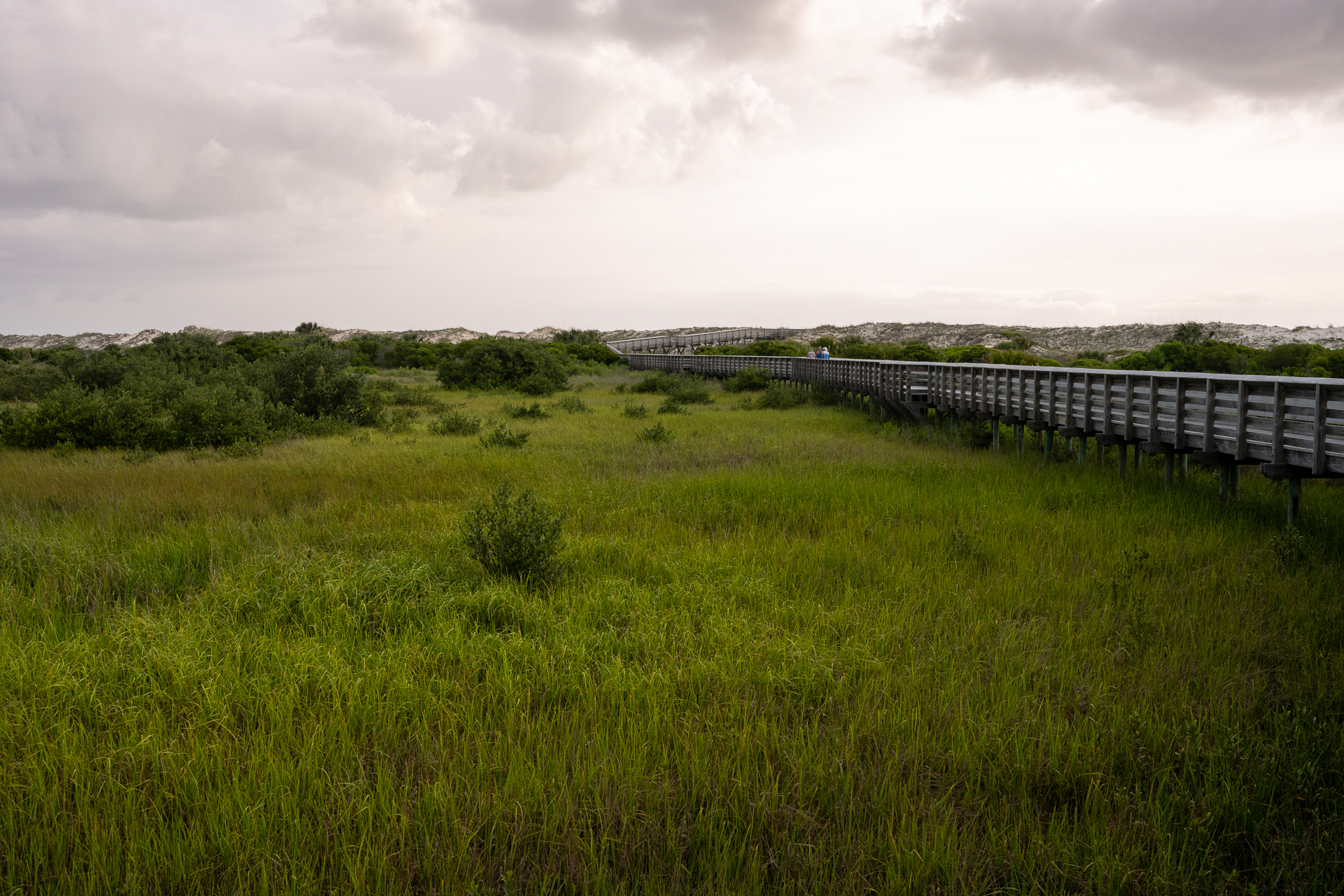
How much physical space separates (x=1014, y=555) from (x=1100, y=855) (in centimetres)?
505

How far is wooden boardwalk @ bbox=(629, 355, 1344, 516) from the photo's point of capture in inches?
357

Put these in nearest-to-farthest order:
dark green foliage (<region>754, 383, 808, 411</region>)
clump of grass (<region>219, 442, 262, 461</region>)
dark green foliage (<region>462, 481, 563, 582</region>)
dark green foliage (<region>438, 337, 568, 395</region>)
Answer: dark green foliage (<region>462, 481, 563, 582</region>), clump of grass (<region>219, 442, 262, 461</region>), dark green foliage (<region>754, 383, 808, 411</region>), dark green foliage (<region>438, 337, 568, 395</region>)

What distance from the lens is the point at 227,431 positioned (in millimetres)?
16734

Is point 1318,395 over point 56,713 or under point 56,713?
over

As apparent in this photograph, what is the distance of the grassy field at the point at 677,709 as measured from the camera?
3.34 m

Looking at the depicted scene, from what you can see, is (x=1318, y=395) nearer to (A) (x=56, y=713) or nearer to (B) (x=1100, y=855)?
(B) (x=1100, y=855)

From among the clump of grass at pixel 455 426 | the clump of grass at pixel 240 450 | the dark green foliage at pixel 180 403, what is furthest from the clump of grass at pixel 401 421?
the clump of grass at pixel 240 450

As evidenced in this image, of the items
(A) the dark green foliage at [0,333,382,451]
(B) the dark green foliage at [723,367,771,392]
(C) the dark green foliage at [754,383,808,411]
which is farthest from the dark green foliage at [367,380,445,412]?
(B) the dark green foliage at [723,367,771,392]

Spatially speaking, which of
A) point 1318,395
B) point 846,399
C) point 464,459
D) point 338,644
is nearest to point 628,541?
point 338,644

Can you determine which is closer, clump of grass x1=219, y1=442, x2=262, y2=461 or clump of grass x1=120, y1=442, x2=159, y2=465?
clump of grass x1=120, y1=442, x2=159, y2=465

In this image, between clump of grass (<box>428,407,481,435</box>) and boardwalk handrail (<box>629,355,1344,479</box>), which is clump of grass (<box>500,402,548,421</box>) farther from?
boardwalk handrail (<box>629,355,1344,479</box>)

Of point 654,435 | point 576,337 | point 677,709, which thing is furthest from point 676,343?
point 677,709

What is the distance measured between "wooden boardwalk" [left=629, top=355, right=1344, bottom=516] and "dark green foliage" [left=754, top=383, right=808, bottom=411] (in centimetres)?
948

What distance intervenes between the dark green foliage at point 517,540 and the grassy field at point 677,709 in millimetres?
217
